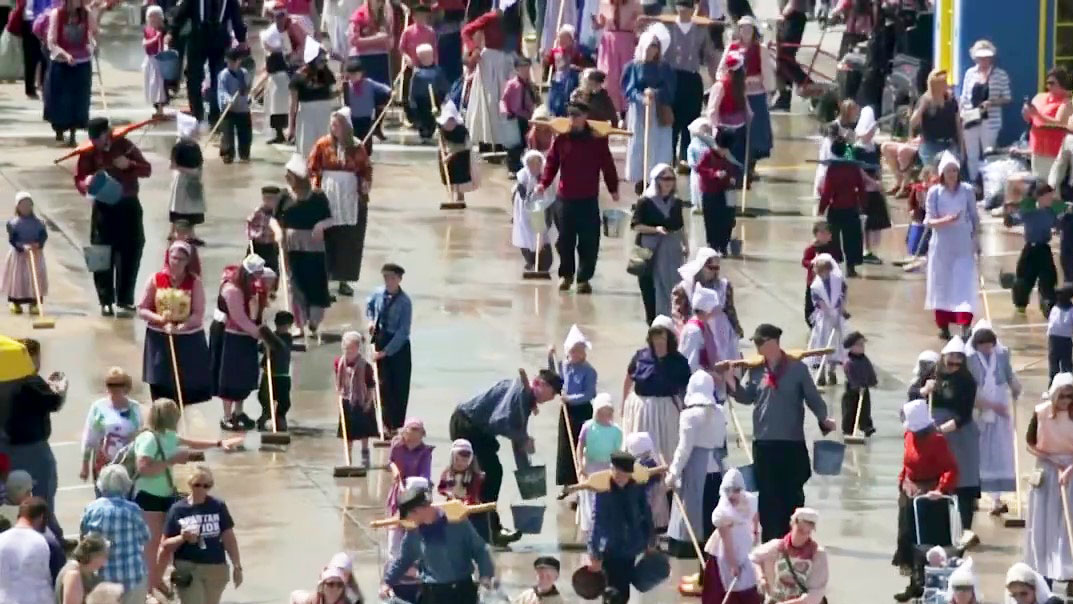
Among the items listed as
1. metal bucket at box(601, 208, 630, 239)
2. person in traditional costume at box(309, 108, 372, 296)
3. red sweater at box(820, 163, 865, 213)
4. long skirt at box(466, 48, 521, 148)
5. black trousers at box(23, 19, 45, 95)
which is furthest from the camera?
black trousers at box(23, 19, 45, 95)

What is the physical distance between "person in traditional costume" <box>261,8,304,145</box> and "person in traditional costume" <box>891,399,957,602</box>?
1322 centimetres

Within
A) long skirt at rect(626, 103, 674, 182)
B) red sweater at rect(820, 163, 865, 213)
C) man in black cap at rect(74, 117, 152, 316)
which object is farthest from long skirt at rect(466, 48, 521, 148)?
man in black cap at rect(74, 117, 152, 316)

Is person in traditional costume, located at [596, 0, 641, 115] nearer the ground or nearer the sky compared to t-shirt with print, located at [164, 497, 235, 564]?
nearer the sky

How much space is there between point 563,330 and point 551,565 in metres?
8.14

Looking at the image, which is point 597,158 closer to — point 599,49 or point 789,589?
point 599,49

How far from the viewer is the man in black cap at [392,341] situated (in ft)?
74.3

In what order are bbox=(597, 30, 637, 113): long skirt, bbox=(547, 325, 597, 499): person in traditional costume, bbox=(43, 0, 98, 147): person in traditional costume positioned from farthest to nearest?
bbox=(597, 30, 637, 113): long skirt, bbox=(43, 0, 98, 147): person in traditional costume, bbox=(547, 325, 597, 499): person in traditional costume

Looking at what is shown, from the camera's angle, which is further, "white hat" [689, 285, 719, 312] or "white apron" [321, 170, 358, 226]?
"white apron" [321, 170, 358, 226]

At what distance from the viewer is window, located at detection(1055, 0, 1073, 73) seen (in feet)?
109

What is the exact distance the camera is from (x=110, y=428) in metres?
A: 19.7

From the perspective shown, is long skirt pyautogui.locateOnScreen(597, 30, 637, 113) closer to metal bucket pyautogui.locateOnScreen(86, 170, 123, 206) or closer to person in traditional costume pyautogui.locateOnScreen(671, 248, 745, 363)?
metal bucket pyautogui.locateOnScreen(86, 170, 123, 206)

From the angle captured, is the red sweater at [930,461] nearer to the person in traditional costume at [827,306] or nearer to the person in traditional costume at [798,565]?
the person in traditional costume at [798,565]

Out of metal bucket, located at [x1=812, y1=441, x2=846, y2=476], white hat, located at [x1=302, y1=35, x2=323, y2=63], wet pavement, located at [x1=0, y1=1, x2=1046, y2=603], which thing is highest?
white hat, located at [x1=302, y1=35, x2=323, y2=63]

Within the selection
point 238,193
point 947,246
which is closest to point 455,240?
point 238,193
